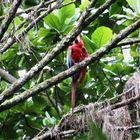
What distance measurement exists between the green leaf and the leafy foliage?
1 centimetres

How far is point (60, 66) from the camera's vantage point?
316cm

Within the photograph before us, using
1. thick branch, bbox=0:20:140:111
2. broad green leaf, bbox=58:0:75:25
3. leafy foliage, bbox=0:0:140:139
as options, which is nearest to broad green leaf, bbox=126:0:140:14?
leafy foliage, bbox=0:0:140:139

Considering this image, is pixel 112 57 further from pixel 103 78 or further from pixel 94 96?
pixel 94 96

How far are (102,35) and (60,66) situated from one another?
2.06ft

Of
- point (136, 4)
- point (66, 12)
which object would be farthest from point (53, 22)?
point (136, 4)

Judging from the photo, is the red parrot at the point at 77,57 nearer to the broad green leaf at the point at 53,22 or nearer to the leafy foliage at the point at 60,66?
the leafy foliage at the point at 60,66

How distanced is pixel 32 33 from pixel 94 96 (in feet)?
2.53

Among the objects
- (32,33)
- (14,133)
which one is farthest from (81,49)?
(14,133)

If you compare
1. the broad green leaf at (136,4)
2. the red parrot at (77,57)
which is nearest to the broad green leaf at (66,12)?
the red parrot at (77,57)

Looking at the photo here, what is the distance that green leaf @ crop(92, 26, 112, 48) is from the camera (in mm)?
2645

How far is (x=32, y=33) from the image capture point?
3.13m

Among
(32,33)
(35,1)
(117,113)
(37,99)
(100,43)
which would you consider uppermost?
(35,1)

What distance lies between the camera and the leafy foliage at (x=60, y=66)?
286cm

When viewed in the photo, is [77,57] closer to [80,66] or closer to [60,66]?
[60,66]
